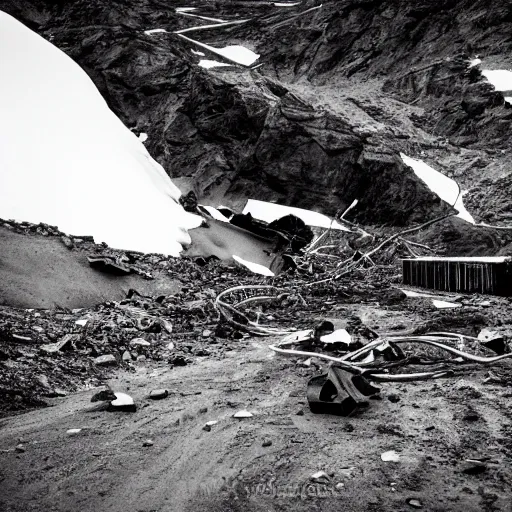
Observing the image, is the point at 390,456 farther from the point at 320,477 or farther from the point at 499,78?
the point at 499,78

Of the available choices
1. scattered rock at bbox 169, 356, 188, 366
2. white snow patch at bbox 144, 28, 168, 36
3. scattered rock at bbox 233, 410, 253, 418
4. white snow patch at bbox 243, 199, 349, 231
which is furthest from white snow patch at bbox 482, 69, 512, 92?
scattered rock at bbox 233, 410, 253, 418

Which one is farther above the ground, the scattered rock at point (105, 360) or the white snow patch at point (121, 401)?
the scattered rock at point (105, 360)

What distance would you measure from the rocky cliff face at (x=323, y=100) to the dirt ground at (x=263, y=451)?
17.6m

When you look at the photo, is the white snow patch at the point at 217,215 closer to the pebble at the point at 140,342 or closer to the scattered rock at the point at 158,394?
the pebble at the point at 140,342

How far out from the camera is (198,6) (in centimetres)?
3055

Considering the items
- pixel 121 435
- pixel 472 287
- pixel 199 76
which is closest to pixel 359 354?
pixel 121 435

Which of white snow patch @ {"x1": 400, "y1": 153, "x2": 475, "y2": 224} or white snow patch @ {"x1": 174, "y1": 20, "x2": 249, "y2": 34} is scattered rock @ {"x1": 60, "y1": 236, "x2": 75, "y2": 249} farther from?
white snow patch @ {"x1": 174, "y1": 20, "x2": 249, "y2": 34}

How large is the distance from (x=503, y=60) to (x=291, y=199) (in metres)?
13.5

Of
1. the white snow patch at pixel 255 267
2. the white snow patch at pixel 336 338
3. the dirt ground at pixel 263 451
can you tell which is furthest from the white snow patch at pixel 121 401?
the white snow patch at pixel 255 267

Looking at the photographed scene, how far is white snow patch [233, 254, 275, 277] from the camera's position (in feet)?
42.8

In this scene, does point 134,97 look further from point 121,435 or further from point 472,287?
point 121,435

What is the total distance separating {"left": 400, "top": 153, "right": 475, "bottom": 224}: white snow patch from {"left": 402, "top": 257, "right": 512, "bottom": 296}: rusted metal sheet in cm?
814

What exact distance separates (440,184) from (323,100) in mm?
8151

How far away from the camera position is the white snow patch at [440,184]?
1927 cm
